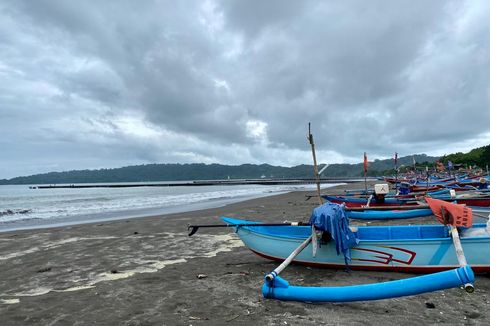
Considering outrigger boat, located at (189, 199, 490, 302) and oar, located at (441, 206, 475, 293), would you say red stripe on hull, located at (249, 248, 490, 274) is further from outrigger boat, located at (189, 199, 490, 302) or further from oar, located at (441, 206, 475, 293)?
oar, located at (441, 206, 475, 293)

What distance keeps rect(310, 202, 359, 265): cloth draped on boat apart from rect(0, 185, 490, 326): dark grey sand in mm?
712

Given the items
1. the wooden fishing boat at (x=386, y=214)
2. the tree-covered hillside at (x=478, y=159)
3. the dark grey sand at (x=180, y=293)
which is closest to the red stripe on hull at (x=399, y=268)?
the dark grey sand at (x=180, y=293)

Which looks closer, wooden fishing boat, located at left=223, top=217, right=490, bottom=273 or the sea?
wooden fishing boat, located at left=223, top=217, right=490, bottom=273

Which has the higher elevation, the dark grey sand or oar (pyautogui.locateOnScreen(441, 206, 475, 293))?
oar (pyautogui.locateOnScreen(441, 206, 475, 293))

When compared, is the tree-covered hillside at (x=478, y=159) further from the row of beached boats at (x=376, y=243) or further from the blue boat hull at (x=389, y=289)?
the blue boat hull at (x=389, y=289)

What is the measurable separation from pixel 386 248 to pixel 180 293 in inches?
183

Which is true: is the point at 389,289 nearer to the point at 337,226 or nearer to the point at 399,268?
the point at 337,226

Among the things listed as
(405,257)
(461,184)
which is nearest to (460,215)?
(405,257)

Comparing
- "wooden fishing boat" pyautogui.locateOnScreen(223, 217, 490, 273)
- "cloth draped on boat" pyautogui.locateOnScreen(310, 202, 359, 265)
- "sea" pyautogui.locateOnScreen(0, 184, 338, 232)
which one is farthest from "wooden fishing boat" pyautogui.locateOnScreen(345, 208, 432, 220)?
"sea" pyautogui.locateOnScreen(0, 184, 338, 232)

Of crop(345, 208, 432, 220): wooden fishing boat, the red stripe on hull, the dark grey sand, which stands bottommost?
the dark grey sand

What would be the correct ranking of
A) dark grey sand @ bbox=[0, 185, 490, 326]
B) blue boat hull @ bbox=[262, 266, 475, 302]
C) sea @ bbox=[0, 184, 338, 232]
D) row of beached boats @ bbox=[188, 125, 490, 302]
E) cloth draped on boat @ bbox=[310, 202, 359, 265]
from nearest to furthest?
blue boat hull @ bbox=[262, 266, 475, 302]
dark grey sand @ bbox=[0, 185, 490, 326]
row of beached boats @ bbox=[188, 125, 490, 302]
cloth draped on boat @ bbox=[310, 202, 359, 265]
sea @ bbox=[0, 184, 338, 232]

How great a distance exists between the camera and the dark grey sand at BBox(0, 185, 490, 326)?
569cm

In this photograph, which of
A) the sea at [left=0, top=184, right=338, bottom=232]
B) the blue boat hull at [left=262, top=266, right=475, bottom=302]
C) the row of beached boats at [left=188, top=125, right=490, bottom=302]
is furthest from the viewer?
the sea at [left=0, top=184, right=338, bottom=232]

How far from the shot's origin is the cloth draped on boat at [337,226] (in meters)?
7.62
